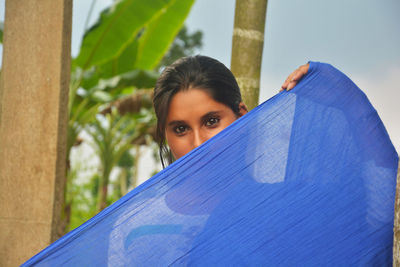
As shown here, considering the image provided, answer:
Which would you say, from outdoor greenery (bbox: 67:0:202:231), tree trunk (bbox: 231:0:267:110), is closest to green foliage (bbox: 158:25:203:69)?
outdoor greenery (bbox: 67:0:202:231)

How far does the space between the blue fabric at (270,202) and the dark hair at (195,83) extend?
38cm

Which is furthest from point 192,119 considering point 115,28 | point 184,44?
point 184,44

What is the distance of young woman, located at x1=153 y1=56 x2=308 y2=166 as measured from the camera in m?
1.61

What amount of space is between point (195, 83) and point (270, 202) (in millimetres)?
609

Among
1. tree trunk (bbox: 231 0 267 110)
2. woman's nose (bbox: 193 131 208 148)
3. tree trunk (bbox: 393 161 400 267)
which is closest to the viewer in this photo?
tree trunk (bbox: 393 161 400 267)

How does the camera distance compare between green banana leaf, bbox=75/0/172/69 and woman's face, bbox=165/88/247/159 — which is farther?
green banana leaf, bbox=75/0/172/69

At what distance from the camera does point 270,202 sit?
126cm

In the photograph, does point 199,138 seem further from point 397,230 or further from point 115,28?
point 115,28

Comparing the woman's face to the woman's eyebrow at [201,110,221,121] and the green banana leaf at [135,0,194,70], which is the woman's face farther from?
the green banana leaf at [135,0,194,70]

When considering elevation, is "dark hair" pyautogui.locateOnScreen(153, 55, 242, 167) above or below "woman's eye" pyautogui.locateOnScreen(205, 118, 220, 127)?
above

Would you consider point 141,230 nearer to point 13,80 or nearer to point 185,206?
point 185,206

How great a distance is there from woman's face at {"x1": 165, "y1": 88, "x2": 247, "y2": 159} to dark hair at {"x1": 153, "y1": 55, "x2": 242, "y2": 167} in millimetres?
25

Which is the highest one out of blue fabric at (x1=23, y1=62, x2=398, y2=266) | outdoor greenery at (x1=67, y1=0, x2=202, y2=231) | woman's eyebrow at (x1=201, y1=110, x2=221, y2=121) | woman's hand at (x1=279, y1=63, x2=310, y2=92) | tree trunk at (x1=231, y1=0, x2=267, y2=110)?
outdoor greenery at (x1=67, y1=0, x2=202, y2=231)

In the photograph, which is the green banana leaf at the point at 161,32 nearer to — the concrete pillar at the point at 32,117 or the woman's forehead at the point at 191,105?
the concrete pillar at the point at 32,117
